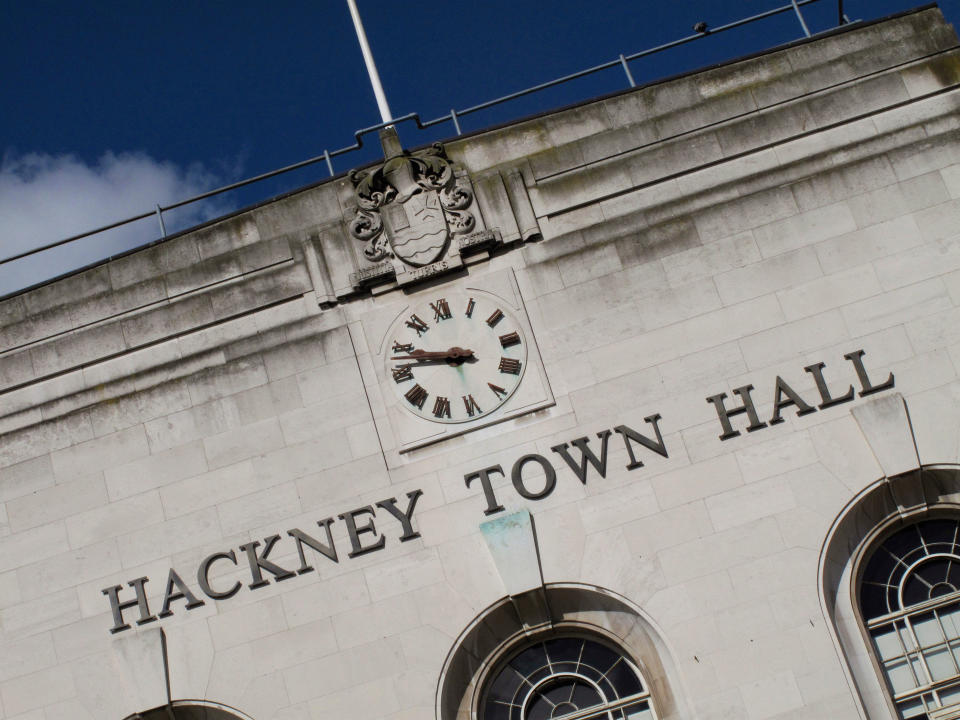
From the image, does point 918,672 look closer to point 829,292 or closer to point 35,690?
point 829,292

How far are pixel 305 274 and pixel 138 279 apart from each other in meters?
2.77

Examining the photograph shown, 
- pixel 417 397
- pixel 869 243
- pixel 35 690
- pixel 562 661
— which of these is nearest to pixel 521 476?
pixel 417 397

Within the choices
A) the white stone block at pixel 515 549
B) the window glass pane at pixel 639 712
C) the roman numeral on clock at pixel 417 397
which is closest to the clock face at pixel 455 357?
Result: the roman numeral on clock at pixel 417 397

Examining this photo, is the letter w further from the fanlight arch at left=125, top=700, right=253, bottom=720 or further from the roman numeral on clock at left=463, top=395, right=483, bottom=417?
the fanlight arch at left=125, top=700, right=253, bottom=720

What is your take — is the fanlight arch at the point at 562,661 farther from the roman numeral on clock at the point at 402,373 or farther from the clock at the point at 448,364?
the roman numeral on clock at the point at 402,373

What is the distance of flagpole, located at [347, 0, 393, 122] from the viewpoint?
2259 cm

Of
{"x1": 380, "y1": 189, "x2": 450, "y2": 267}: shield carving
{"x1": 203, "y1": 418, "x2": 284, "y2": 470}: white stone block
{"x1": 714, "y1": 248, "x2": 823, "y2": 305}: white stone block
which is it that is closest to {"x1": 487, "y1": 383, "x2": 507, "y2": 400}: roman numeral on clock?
{"x1": 380, "y1": 189, "x2": 450, "y2": 267}: shield carving

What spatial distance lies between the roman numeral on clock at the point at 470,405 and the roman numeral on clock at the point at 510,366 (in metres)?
0.62

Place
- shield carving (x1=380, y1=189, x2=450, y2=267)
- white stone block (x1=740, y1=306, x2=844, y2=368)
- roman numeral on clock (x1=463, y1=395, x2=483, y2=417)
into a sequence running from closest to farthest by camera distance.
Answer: white stone block (x1=740, y1=306, x2=844, y2=368)
roman numeral on clock (x1=463, y1=395, x2=483, y2=417)
shield carving (x1=380, y1=189, x2=450, y2=267)

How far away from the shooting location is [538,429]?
Result: 61.7ft

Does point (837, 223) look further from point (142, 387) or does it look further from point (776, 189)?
point (142, 387)

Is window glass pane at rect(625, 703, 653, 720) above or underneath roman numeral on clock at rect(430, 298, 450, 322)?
→ underneath

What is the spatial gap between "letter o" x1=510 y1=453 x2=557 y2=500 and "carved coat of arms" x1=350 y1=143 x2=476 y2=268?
349 cm

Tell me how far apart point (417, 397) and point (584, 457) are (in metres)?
2.62
